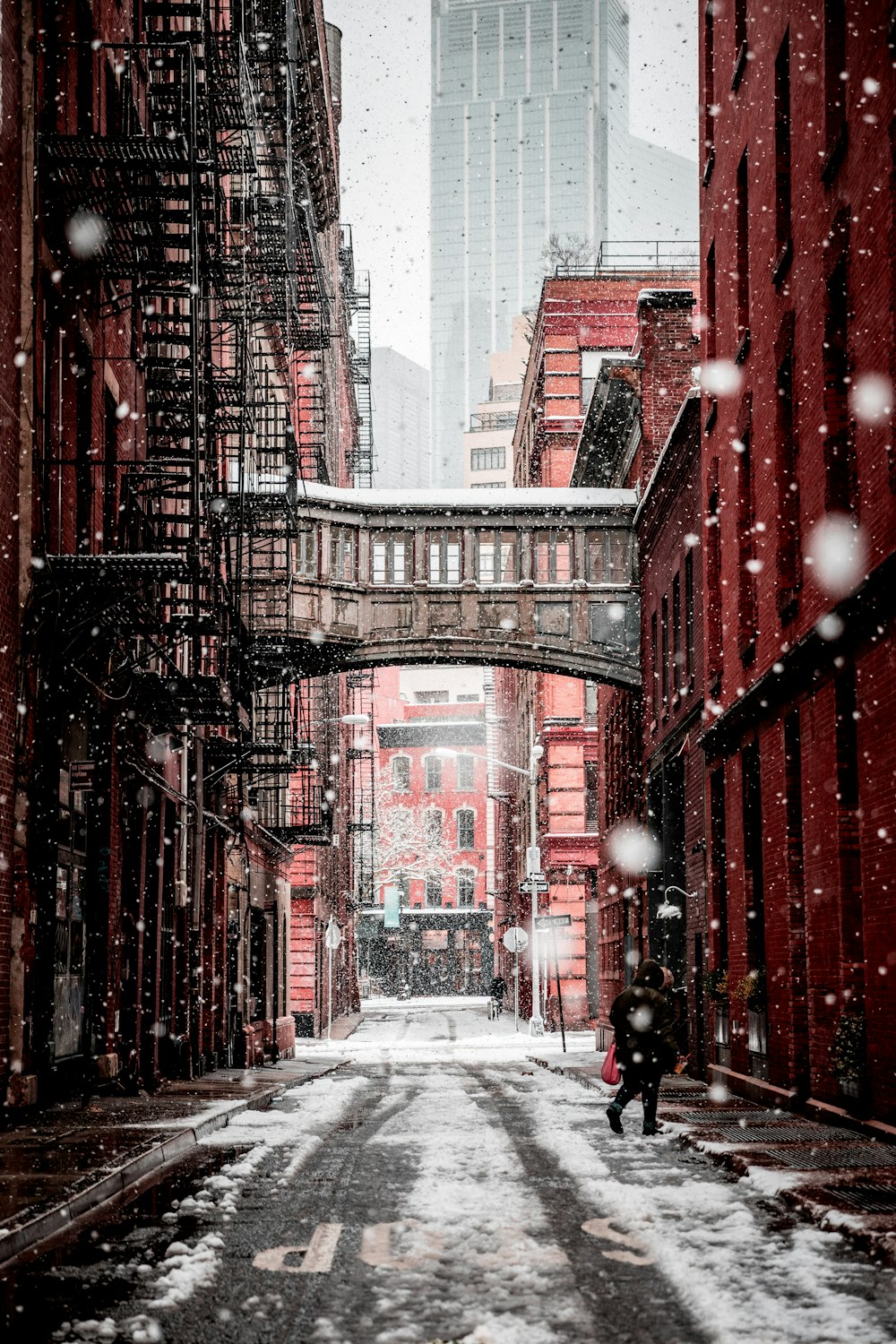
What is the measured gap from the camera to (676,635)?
90.7 ft

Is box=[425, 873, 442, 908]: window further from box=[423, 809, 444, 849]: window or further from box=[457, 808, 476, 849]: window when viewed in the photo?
box=[457, 808, 476, 849]: window

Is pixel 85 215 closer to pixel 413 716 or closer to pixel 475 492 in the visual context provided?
pixel 475 492

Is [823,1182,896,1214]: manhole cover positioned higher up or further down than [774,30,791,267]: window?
further down

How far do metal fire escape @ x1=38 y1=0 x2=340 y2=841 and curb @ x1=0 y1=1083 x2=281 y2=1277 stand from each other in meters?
4.91

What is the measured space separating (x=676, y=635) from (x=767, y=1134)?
14.5 meters

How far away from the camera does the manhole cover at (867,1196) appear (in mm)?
9031

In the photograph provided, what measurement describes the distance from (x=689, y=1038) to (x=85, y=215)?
14.7m

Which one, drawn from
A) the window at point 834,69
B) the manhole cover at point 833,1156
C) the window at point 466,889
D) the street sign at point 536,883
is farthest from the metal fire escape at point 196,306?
the window at point 466,889

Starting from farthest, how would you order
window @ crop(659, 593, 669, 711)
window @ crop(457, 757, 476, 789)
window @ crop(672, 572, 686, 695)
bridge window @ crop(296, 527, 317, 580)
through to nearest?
window @ crop(457, 757, 476, 789), bridge window @ crop(296, 527, 317, 580), window @ crop(659, 593, 669, 711), window @ crop(672, 572, 686, 695)

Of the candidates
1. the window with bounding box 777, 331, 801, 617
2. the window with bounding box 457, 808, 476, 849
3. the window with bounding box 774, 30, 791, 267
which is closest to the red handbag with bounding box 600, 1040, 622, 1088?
the window with bounding box 777, 331, 801, 617

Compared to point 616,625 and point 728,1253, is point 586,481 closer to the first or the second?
point 616,625

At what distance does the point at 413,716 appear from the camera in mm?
102812

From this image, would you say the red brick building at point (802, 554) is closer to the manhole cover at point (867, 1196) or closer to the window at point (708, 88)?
the window at point (708, 88)

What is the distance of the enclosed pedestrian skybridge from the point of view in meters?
33.5
